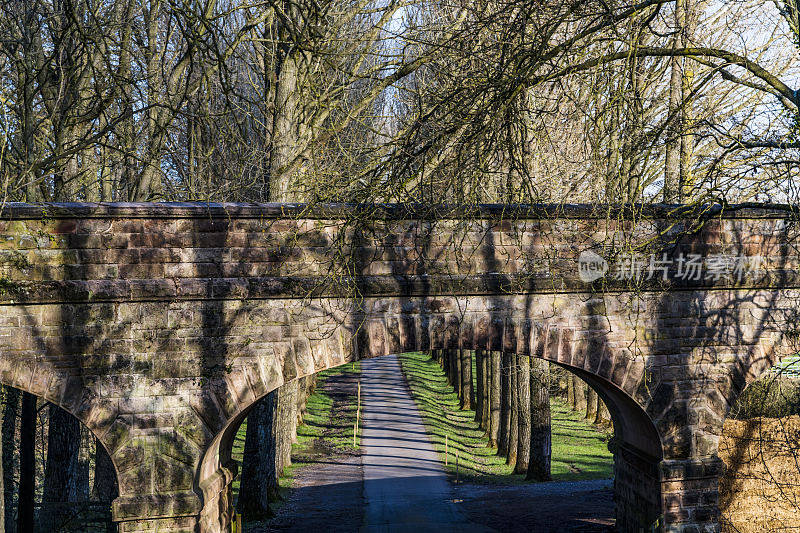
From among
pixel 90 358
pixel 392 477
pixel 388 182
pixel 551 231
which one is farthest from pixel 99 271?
pixel 392 477

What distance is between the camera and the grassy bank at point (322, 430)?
1780 cm

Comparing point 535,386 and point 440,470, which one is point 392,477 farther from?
point 535,386

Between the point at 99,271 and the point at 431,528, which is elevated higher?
the point at 99,271

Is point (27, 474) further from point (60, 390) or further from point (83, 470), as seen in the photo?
point (60, 390)

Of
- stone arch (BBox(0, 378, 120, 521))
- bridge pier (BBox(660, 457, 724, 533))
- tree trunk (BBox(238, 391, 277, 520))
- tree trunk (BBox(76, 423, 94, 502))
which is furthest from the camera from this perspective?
tree trunk (BBox(76, 423, 94, 502))

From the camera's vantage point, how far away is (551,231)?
24.7 feet

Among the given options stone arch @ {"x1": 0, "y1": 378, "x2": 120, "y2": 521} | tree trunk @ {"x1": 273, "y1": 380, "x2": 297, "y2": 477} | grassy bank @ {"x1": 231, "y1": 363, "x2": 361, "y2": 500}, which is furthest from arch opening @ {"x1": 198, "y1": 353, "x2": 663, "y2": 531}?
tree trunk @ {"x1": 273, "y1": 380, "x2": 297, "y2": 477}

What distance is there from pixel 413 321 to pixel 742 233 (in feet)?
12.9

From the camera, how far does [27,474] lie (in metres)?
10.9

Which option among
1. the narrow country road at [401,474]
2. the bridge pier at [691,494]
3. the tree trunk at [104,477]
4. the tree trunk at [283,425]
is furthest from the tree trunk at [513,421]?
the tree trunk at [104,477]

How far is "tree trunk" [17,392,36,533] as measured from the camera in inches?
411

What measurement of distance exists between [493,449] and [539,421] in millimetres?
5065

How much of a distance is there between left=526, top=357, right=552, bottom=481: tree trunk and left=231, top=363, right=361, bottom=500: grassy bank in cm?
380

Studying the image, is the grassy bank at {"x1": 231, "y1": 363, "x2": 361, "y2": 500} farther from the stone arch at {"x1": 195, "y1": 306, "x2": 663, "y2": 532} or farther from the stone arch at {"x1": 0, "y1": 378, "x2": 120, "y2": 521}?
the stone arch at {"x1": 0, "y1": 378, "x2": 120, "y2": 521}
